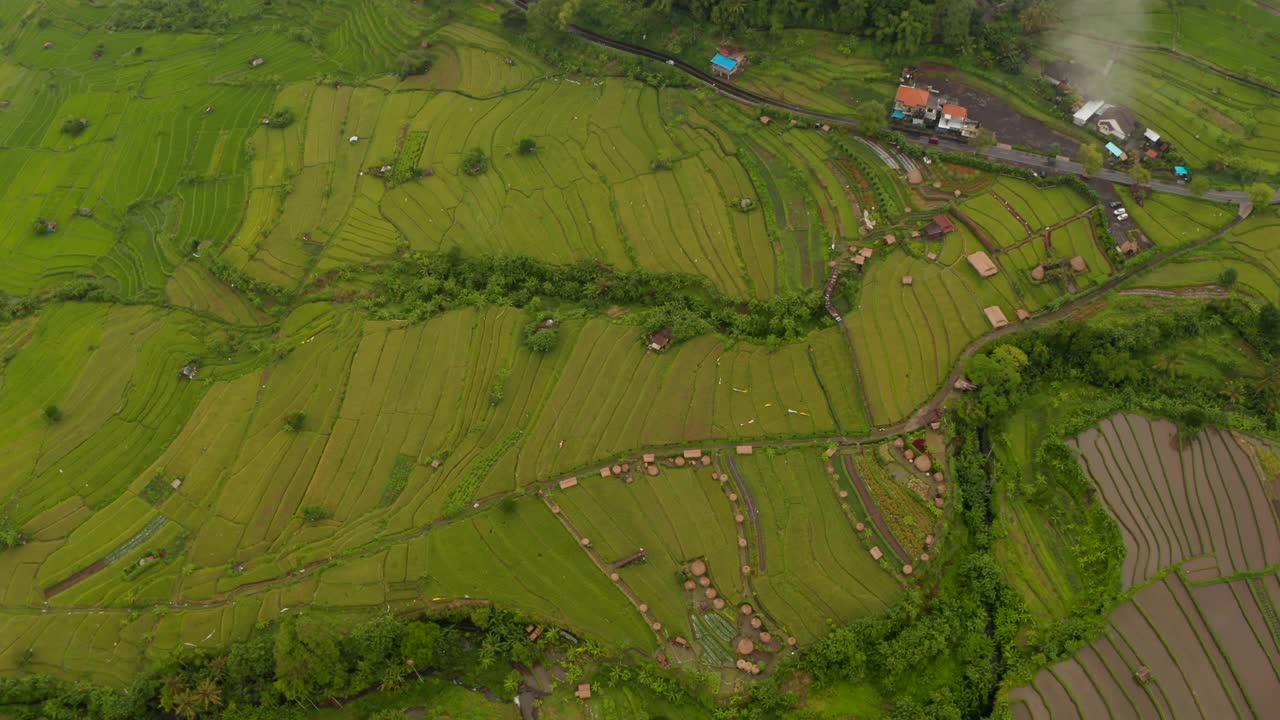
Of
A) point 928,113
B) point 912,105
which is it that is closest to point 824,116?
point 912,105

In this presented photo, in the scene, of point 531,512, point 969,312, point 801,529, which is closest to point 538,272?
point 531,512

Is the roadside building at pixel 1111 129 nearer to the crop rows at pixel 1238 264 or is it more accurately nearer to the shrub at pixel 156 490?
the crop rows at pixel 1238 264

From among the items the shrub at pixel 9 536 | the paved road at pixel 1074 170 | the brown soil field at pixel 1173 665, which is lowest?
the shrub at pixel 9 536

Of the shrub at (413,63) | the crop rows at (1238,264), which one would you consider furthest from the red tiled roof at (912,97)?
the shrub at (413,63)

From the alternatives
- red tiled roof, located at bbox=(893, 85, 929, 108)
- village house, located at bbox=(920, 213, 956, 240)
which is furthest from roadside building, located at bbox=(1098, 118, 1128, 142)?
village house, located at bbox=(920, 213, 956, 240)

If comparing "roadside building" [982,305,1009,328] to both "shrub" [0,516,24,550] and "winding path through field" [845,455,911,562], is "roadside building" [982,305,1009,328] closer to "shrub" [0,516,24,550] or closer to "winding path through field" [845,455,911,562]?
"winding path through field" [845,455,911,562]

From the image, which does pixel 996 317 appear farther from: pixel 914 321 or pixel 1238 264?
pixel 1238 264

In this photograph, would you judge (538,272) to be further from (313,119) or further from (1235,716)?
(1235,716)
